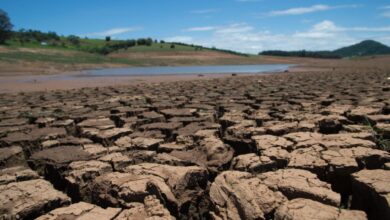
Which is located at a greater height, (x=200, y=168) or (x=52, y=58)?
(x=200, y=168)

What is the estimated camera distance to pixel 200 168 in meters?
2.68

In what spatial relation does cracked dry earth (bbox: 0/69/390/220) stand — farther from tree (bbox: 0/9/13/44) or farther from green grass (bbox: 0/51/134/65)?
tree (bbox: 0/9/13/44)

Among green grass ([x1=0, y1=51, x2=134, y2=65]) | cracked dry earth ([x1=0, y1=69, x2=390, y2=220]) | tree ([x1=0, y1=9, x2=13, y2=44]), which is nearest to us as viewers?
cracked dry earth ([x1=0, y1=69, x2=390, y2=220])

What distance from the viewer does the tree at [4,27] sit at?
126 ft

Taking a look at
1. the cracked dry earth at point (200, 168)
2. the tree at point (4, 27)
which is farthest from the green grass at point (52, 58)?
the cracked dry earth at point (200, 168)

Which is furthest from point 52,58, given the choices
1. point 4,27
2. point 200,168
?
point 200,168

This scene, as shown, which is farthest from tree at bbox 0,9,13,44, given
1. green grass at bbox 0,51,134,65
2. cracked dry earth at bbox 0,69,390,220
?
cracked dry earth at bbox 0,69,390,220

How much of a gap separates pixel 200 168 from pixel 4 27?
43.6m

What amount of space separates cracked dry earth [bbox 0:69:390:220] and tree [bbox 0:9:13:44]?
38.8 metres

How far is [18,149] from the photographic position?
11.3 ft

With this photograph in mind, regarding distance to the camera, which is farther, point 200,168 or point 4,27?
point 4,27

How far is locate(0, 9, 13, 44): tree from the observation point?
38534 millimetres

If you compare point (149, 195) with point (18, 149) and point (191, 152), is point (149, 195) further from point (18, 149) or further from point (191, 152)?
point (18, 149)

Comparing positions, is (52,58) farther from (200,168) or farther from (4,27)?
(200,168)
